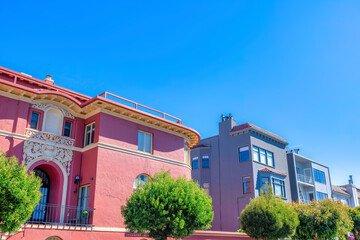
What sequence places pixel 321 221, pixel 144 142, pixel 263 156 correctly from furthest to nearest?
pixel 263 156 < pixel 321 221 < pixel 144 142

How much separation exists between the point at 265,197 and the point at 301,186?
67.4 ft

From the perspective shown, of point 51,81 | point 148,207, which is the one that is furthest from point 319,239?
point 51,81

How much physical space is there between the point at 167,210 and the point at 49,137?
7935 millimetres

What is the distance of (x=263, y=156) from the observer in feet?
111

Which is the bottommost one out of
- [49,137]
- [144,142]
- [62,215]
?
[62,215]

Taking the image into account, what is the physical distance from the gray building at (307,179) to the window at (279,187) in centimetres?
302

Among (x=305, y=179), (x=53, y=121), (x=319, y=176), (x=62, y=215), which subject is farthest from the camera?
(x=319, y=176)

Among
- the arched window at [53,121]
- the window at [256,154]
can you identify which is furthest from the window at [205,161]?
the arched window at [53,121]

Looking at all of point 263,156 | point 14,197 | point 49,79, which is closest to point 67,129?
point 49,79

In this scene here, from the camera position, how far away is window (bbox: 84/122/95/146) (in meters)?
19.9

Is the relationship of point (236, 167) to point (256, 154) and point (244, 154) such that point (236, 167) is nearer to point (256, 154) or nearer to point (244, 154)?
point (244, 154)

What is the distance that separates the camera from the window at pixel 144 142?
70.8ft

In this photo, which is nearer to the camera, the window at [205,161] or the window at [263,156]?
the window at [263,156]

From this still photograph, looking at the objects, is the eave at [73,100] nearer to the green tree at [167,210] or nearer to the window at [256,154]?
the green tree at [167,210]
